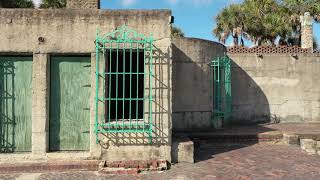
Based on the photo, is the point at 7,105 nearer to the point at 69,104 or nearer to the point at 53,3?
the point at 69,104

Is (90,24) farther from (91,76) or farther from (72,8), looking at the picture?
(91,76)

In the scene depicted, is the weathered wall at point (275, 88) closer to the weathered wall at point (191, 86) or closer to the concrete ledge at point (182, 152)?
the weathered wall at point (191, 86)

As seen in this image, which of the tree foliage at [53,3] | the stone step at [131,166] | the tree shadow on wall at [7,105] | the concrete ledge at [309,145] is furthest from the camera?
the tree foliage at [53,3]

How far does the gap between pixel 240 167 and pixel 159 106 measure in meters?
2.15

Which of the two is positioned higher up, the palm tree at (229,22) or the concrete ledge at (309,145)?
the palm tree at (229,22)

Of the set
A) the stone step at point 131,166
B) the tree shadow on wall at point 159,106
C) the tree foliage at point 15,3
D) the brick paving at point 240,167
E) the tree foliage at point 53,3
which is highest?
the tree foliage at point 53,3

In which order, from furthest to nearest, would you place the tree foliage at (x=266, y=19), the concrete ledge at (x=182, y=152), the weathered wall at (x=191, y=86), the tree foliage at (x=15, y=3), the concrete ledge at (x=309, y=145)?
the tree foliage at (x=266, y=19) → the tree foliage at (x=15, y=3) → the weathered wall at (x=191, y=86) → the concrete ledge at (x=309, y=145) → the concrete ledge at (x=182, y=152)

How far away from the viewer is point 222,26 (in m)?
28.7

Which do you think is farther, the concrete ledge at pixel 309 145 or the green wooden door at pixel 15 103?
the concrete ledge at pixel 309 145

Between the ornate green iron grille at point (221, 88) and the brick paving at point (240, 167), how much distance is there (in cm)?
263

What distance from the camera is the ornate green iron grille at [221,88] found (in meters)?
12.8

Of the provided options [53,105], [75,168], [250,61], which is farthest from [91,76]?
[250,61]

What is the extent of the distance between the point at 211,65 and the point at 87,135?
18.8ft

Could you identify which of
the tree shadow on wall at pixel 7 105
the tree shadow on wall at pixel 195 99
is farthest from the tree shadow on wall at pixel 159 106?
the tree shadow on wall at pixel 195 99
